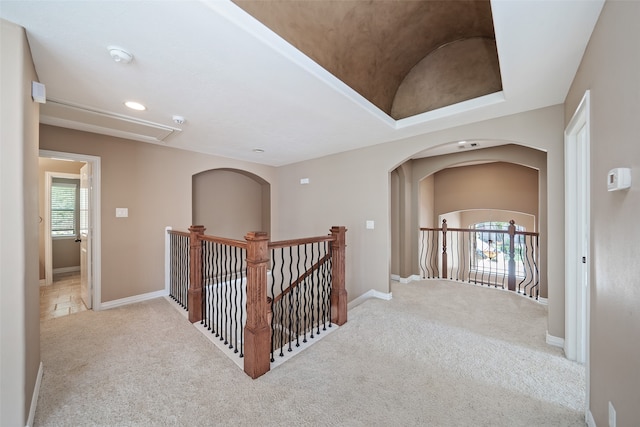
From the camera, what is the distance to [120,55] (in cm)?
167

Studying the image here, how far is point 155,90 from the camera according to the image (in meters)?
2.18

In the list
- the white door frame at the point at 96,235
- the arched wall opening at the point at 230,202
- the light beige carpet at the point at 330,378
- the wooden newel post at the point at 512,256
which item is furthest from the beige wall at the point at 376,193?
the white door frame at the point at 96,235

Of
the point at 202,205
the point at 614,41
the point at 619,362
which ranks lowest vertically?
the point at 619,362

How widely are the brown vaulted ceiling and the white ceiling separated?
0.30 metres

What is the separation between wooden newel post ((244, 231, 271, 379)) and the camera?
201 cm

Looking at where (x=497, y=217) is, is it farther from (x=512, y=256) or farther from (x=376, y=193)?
(x=376, y=193)

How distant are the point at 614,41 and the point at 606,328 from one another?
143cm

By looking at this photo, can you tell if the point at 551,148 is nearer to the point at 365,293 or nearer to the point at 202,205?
the point at 365,293

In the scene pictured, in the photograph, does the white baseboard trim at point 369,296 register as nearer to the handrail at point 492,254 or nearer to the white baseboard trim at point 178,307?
the handrail at point 492,254

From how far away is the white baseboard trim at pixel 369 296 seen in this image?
12.3 ft

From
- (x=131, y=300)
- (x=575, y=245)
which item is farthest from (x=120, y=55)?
(x=575, y=245)

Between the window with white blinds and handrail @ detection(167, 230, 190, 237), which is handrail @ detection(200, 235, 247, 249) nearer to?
handrail @ detection(167, 230, 190, 237)

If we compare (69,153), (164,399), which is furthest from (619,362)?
(69,153)

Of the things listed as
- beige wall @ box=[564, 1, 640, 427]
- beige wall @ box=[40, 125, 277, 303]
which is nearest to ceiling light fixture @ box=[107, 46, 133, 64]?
beige wall @ box=[40, 125, 277, 303]
